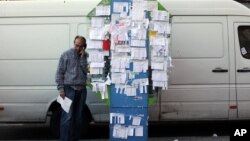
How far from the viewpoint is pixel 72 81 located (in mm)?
7273

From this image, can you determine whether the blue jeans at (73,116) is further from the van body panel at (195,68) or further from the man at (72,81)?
the van body panel at (195,68)

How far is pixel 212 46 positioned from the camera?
8242mm

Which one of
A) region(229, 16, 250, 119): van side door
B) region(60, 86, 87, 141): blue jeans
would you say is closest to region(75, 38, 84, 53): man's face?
region(60, 86, 87, 141): blue jeans

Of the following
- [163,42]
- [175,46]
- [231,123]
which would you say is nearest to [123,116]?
[163,42]

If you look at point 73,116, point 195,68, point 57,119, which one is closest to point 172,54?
point 195,68

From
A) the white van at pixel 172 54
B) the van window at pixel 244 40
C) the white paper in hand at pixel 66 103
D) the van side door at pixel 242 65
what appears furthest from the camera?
the van window at pixel 244 40

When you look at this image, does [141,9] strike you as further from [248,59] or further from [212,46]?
[248,59]

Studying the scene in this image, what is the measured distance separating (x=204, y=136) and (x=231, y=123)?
100 cm

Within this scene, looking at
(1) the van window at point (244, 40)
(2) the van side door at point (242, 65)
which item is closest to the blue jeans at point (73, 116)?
(2) the van side door at point (242, 65)

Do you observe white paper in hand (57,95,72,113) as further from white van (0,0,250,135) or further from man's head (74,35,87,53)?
white van (0,0,250,135)

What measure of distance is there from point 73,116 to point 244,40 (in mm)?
3272

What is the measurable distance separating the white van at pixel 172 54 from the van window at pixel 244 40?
14cm

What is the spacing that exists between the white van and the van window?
5.6 inches

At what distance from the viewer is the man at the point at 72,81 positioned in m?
7.30
